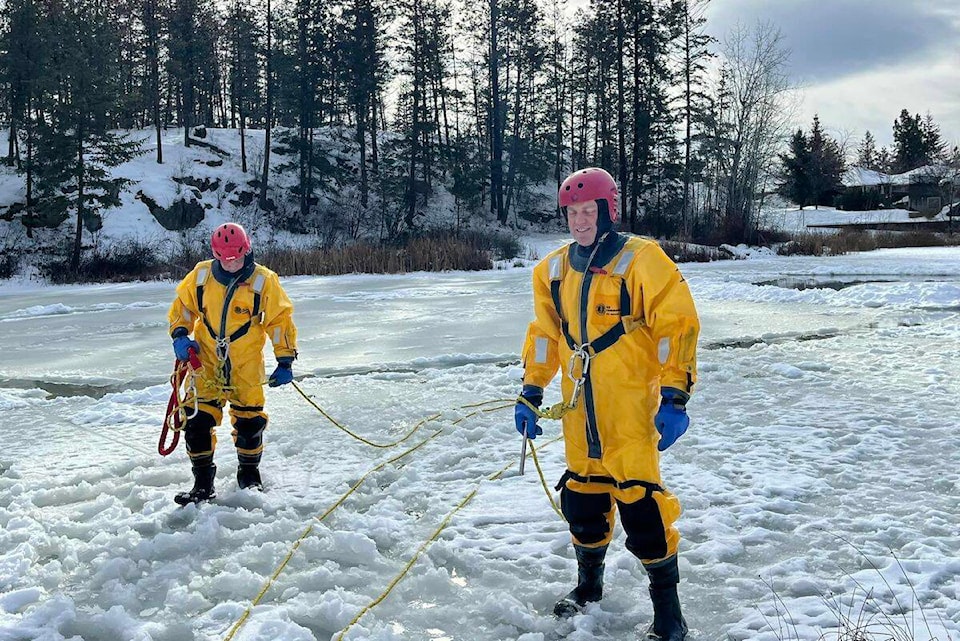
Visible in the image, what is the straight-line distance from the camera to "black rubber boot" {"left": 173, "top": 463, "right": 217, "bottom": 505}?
160 inches

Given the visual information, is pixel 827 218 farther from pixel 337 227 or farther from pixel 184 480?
pixel 184 480

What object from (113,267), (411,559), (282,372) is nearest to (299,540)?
(411,559)

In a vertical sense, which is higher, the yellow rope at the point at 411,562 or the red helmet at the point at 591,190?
the red helmet at the point at 591,190

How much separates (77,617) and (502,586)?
5.70 feet

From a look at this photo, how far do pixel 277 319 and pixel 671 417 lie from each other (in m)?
2.57

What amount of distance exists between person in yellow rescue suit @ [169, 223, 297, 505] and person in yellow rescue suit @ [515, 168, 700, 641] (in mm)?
1973

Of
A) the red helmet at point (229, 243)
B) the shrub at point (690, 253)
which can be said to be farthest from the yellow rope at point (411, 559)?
the shrub at point (690, 253)

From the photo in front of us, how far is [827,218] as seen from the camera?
163 feet

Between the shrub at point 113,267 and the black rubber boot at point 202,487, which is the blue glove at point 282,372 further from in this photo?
the shrub at point 113,267

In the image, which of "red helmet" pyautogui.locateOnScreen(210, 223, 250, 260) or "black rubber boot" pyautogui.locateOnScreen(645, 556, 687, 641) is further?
"red helmet" pyautogui.locateOnScreen(210, 223, 250, 260)

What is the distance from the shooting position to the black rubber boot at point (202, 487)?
405 centimetres

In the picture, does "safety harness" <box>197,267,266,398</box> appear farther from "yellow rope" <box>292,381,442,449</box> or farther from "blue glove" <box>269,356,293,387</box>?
"yellow rope" <box>292,381,442,449</box>

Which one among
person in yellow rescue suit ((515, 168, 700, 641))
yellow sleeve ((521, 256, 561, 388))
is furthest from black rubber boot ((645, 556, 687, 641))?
yellow sleeve ((521, 256, 561, 388))

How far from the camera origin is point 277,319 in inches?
165
